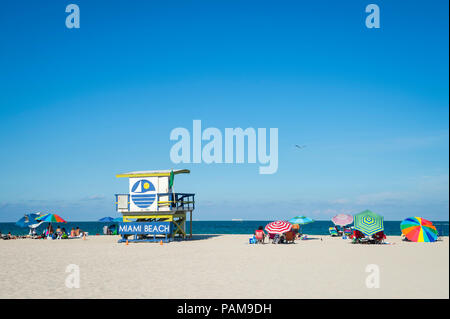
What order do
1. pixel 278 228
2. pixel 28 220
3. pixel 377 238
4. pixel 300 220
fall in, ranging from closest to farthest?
pixel 377 238, pixel 278 228, pixel 300 220, pixel 28 220

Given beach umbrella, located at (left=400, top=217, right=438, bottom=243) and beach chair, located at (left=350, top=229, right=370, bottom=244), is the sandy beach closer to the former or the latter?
beach chair, located at (left=350, top=229, right=370, bottom=244)

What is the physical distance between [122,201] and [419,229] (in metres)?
21.9

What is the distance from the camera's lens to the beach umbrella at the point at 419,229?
27.8m

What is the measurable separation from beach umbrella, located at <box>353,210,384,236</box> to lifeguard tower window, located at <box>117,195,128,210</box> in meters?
16.9

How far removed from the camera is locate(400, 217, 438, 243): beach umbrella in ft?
91.2

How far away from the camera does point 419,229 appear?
1113 inches

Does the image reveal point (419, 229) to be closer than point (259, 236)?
No

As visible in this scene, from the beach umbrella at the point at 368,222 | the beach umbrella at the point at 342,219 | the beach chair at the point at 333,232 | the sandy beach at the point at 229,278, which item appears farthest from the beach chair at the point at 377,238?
the beach chair at the point at 333,232

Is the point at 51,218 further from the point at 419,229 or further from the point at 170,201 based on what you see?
the point at 419,229

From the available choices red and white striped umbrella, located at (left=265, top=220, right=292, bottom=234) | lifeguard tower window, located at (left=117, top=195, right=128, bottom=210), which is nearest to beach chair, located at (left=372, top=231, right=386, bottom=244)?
red and white striped umbrella, located at (left=265, top=220, right=292, bottom=234)

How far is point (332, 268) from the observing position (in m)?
14.4

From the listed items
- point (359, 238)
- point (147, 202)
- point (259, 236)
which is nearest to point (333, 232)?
point (359, 238)
